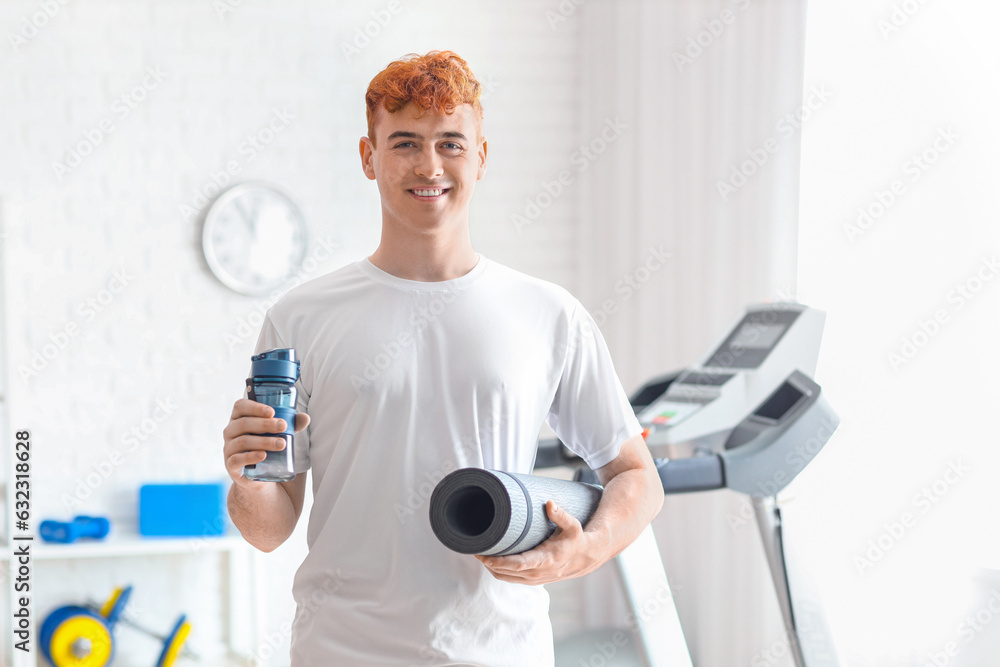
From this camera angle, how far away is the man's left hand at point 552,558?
113 cm

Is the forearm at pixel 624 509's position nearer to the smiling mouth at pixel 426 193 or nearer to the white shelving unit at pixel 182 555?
the smiling mouth at pixel 426 193

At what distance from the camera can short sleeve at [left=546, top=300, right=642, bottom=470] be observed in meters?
1.36

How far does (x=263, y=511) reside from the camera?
1.28 meters

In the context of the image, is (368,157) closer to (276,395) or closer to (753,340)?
(276,395)

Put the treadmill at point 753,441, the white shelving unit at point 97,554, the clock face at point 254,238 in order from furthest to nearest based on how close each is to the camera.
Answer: the clock face at point 254,238 < the white shelving unit at point 97,554 < the treadmill at point 753,441

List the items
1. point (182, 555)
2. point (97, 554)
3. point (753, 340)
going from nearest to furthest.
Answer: point (753, 340)
point (97, 554)
point (182, 555)

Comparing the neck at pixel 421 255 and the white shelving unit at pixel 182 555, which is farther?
the white shelving unit at pixel 182 555

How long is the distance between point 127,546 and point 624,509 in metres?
2.49

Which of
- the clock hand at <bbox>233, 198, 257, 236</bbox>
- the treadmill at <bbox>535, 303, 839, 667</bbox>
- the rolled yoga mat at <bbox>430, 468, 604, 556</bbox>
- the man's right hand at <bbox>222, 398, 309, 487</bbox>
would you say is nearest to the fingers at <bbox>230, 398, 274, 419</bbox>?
the man's right hand at <bbox>222, 398, 309, 487</bbox>

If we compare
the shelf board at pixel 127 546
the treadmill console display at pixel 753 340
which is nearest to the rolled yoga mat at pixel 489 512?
the treadmill console display at pixel 753 340

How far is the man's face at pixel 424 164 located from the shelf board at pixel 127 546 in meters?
2.33

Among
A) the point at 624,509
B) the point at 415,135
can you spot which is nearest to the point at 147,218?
the point at 415,135

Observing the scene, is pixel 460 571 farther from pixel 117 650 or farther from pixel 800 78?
pixel 117 650

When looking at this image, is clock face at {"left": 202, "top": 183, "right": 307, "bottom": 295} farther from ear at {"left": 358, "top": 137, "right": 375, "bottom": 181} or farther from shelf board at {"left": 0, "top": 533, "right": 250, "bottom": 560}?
ear at {"left": 358, "top": 137, "right": 375, "bottom": 181}
